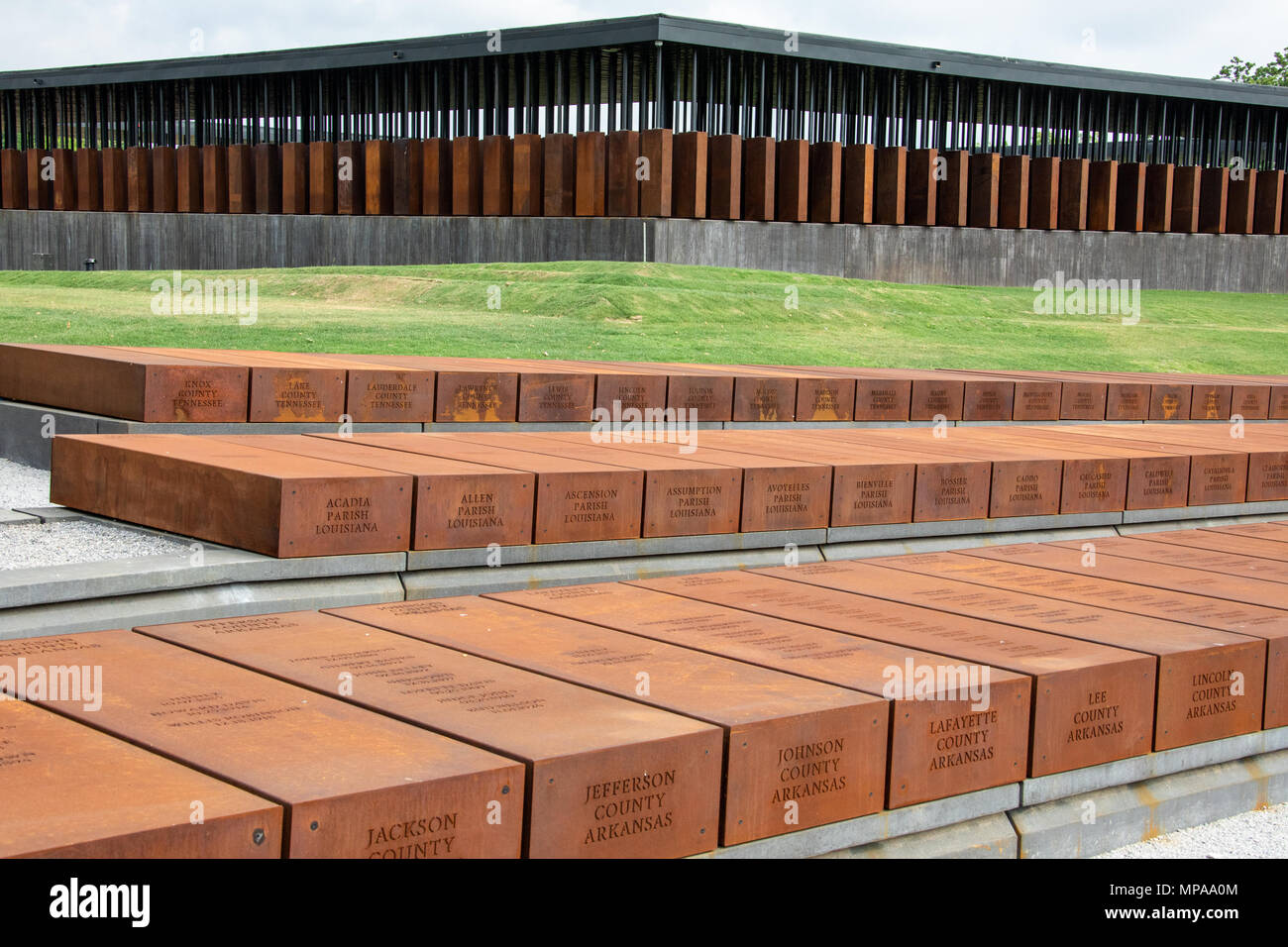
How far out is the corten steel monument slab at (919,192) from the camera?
92.3ft

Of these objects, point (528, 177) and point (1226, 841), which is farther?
point (528, 177)

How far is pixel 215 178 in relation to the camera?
98.7 ft

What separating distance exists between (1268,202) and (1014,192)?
851 centimetres

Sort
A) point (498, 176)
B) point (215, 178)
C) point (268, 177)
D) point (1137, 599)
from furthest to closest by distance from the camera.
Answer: point (215, 178)
point (268, 177)
point (498, 176)
point (1137, 599)

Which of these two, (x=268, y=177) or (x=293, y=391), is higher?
(x=268, y=177)

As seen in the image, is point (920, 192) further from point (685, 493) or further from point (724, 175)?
point (685, 493)

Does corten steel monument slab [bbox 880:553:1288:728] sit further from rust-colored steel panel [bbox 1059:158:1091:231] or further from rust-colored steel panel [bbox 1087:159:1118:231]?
rust-colored steel panel [bbox 1087:159:1118:231]

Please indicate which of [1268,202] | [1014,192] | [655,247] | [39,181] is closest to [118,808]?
[655,247]

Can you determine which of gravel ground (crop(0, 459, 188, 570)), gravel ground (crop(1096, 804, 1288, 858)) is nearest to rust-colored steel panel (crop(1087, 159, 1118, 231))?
gravel ground (crop(1096, 804, 1288, 858))

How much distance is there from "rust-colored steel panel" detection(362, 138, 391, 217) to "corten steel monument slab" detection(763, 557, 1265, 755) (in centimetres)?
2290

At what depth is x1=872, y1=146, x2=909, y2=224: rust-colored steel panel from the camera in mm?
27734

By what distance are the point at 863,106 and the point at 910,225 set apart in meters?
2.99

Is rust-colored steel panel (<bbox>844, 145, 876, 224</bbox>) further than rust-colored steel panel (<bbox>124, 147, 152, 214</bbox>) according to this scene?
No

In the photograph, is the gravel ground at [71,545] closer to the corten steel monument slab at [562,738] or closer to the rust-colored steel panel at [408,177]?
the corten steel monument slab at [562,738]
